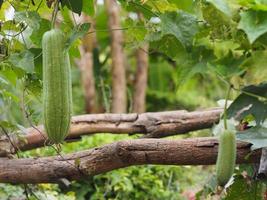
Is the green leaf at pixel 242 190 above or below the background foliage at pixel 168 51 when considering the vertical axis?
below

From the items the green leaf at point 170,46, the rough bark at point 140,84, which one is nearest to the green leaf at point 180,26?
the green leaf at point 170,46

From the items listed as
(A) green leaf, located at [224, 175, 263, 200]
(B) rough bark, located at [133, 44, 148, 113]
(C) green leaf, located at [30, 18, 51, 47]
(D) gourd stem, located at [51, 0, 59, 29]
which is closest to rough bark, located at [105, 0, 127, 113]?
(B) rough bark, located at [133, 44, 148, 113]

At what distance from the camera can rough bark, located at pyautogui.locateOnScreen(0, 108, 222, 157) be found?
10.6ft

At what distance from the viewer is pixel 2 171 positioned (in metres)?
2.58

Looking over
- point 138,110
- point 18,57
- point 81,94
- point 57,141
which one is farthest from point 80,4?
point 81,94

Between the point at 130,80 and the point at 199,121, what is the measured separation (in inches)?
174

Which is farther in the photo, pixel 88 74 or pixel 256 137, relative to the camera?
pixel 88 74

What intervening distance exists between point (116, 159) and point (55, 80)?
66cm

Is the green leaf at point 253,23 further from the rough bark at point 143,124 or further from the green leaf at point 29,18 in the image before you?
the rough bark at point 143,124

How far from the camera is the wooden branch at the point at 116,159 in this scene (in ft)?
6.84

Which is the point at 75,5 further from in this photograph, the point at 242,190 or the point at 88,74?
the point at 88,74

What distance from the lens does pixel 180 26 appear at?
173cm

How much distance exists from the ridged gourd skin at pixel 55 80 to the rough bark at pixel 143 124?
1480mm

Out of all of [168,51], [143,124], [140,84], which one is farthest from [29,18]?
[140,84]
